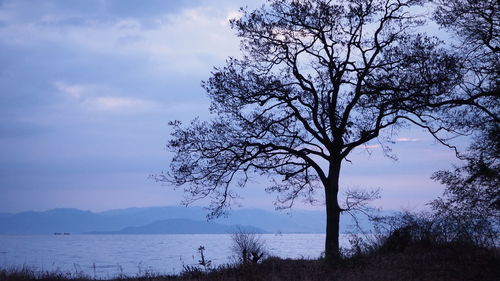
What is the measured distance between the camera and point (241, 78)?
2173 cm

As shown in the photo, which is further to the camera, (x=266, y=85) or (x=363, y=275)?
(x=266, y=85)

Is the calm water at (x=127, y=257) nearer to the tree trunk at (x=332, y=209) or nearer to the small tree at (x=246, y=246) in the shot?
the small tree at (x=246, y=246)

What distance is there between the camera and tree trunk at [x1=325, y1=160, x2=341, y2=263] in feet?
69.1

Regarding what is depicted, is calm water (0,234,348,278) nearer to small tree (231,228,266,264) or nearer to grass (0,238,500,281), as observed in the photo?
small tree (231,228,266,264)

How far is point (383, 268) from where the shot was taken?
1666 cm

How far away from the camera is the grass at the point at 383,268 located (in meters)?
15.5

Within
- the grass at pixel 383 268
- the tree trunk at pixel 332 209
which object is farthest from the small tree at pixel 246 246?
the tree trunk at pixel 332 209

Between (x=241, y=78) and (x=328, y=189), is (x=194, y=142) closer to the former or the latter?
(x=241, y=78)

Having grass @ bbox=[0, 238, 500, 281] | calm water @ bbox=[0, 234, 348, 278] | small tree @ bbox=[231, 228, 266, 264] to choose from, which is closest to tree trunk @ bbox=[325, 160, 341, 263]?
grass @ bbox=[0, 238, 500, 281]

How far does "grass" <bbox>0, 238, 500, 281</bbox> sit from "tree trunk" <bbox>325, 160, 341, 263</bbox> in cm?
140

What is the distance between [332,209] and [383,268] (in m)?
4.84

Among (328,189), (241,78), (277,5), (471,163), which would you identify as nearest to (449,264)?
(471,163)

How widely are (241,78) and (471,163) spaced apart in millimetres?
9038

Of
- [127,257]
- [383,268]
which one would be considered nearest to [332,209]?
[383,268]
